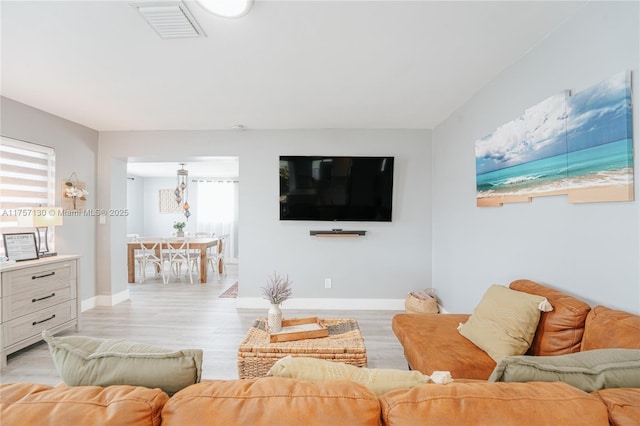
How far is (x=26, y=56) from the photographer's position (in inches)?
84.1

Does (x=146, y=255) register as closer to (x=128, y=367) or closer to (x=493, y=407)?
(x=128, y=367)

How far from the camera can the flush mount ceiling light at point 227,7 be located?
1.54m

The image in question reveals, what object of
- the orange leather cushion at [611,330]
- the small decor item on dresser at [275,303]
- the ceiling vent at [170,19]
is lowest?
the small decor item on dresser at [275,303]

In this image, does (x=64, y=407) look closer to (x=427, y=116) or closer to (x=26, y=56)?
(x=26, y=56)

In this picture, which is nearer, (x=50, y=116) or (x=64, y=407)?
(x=64, y=407)

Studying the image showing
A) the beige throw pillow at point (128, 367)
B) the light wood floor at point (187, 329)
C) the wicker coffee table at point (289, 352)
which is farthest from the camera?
the light wood floor at point (187, 329)

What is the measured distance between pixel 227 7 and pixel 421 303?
3.46 m

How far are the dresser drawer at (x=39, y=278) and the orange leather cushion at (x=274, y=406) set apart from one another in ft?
9.65

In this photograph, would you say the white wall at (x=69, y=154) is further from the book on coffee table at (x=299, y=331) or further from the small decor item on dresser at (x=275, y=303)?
the book on coffee table at (x=299, y=331)

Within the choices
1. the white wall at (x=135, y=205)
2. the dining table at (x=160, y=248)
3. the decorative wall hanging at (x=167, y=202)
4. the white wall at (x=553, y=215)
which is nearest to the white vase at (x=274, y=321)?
the white wall at (x=553, y=215)

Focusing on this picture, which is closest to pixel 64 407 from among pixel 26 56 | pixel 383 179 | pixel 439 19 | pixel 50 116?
pixel 439 19

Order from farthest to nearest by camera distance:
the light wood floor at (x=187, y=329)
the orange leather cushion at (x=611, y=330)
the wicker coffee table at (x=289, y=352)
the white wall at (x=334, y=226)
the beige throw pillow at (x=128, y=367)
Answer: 1. the white wall at (x=334, y=226)
2. the light wood floor at (x=187, y=329)
3. the wicker coffee table at (x=289, y=352)
4. the orange leather cushion at (x=611, y=330)
5. the beige throw pillow at (x=128, y=367)

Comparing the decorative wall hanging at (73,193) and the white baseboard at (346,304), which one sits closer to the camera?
the decorative wall hanging at (73,193)

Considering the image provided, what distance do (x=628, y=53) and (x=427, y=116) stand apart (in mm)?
2076
